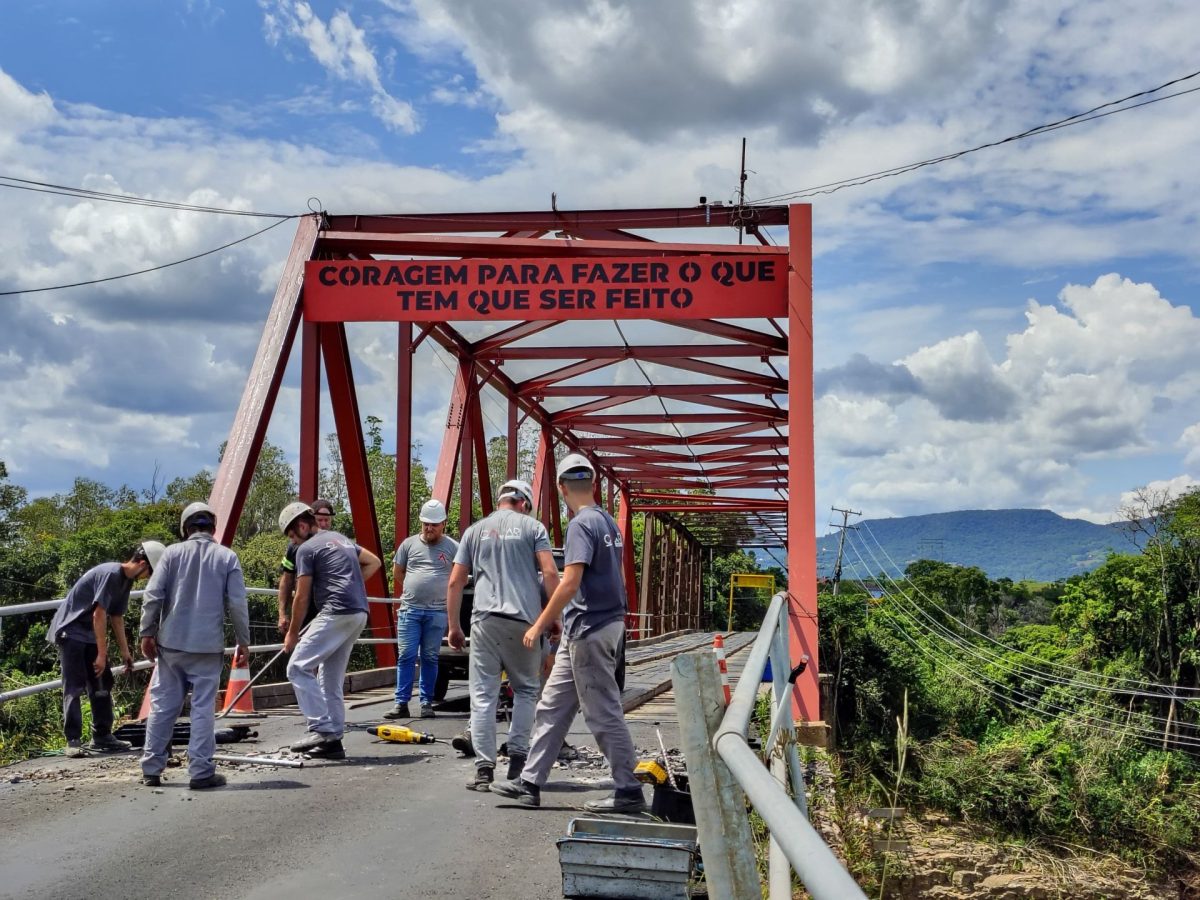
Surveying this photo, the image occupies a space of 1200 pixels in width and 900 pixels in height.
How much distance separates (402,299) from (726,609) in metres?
67.5

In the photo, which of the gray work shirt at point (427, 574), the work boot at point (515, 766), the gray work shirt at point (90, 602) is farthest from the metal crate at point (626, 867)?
the gray work shirt at point (427, 574)

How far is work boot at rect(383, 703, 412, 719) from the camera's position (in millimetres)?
10281

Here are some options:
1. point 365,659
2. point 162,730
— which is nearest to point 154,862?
point 162,730

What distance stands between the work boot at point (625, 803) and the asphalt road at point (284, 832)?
0.22 metres

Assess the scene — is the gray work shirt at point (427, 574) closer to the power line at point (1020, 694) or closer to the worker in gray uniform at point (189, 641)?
the worker in gray uniform at point (189, 641)

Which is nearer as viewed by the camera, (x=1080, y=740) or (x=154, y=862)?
(x=154, y=862)

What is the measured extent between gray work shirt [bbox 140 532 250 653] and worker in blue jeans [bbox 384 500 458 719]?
272 centimetres

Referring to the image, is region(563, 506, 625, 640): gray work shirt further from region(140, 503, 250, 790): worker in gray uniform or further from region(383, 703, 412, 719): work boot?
region(383, 703, 412, 719): work boot

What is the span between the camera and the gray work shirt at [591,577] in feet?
20.5

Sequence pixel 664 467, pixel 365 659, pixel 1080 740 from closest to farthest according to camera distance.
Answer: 1. pixel 365 659
2. pixel 1080 740
3. pixel 664 467

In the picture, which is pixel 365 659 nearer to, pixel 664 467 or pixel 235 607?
pixel 664 467

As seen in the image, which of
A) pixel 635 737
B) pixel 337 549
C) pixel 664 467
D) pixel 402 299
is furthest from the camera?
pixel 664 467

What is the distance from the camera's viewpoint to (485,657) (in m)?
6.93

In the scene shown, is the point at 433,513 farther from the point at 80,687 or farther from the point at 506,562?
the point at 506,562
